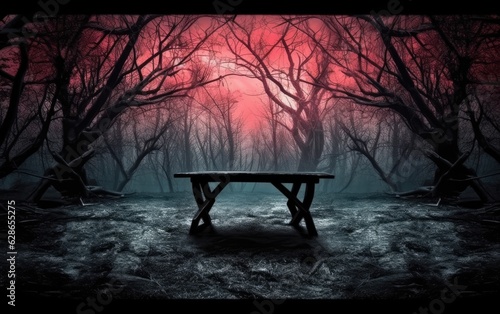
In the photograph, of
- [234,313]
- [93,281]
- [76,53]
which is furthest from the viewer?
[76,53]

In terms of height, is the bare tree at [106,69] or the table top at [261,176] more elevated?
the bare tree at [106,69]

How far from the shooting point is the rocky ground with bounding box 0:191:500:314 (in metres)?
2.49

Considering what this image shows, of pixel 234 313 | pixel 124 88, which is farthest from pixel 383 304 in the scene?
pixel 124 88

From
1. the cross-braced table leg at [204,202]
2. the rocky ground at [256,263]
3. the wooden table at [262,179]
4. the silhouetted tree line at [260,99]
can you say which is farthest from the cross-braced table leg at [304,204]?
the silhouetted tree line at [260,99]

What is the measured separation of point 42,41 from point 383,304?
328 inches

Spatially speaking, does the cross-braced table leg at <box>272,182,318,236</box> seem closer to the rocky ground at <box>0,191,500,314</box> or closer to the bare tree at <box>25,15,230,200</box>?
the rocky ground at <box>0,191,500,314</box>

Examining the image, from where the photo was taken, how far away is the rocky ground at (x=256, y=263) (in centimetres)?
249

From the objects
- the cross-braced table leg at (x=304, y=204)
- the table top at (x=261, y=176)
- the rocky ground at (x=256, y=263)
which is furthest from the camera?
the cross-braced table leg at (x=304, y=204)

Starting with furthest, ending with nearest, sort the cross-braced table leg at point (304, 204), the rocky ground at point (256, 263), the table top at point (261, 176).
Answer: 1. the cross-braced table leg at point (304, 204)
2. the table top at point (261, 176)
3. the rocky ground at point (256, 263)

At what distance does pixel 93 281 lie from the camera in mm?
2943

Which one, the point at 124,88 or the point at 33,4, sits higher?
the point at 124,88

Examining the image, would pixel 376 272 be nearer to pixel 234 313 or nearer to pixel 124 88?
pixel 234 313

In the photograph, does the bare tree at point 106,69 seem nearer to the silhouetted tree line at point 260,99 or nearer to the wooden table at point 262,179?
the silhouetted tree line at point 260,99

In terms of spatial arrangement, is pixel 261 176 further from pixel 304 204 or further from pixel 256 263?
pixel 256 263
